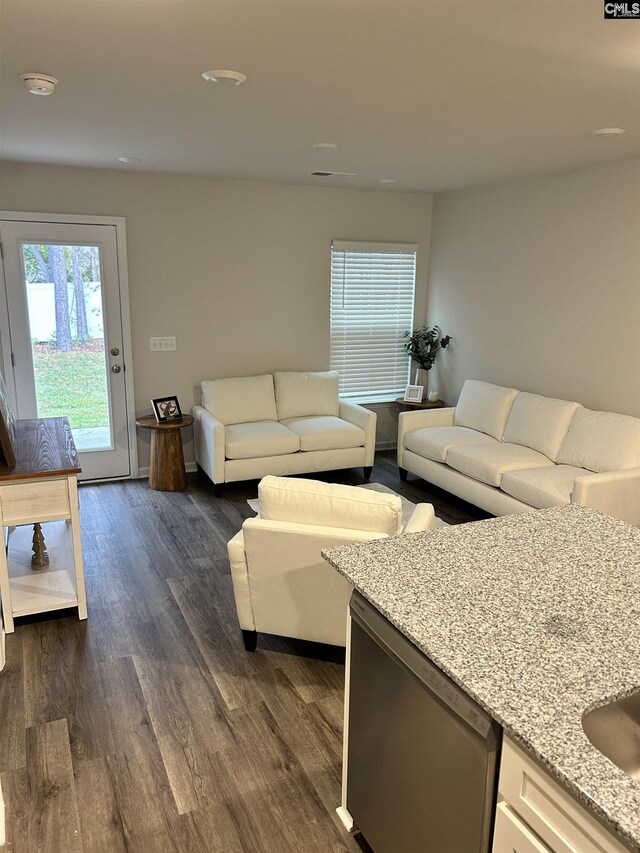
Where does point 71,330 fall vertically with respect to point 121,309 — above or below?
below

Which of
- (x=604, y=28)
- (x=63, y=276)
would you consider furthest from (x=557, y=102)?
(x=63, y=276)

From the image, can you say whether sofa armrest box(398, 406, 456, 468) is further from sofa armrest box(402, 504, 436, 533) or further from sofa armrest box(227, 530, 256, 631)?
sofa armrest box(227, 530, 256, 631)

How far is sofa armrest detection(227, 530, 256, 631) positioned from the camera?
9.09ft

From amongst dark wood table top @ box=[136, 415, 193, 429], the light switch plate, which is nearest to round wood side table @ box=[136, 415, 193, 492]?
dark wood table top @ box=[136, 415, 193, 429]

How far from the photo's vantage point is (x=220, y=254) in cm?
545

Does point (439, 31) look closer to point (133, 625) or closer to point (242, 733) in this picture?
point (242, 733)

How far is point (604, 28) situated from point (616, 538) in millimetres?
1637

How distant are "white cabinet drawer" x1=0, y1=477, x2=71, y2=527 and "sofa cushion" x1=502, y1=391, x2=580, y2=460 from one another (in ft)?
10.8

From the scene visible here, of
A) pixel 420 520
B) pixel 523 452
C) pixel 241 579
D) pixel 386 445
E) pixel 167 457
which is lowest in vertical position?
pixel 386 445

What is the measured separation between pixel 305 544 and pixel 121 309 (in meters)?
3.31

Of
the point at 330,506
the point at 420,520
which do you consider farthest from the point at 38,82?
the point at 420,520

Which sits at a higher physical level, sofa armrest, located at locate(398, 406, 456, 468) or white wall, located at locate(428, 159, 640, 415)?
white wall, located at locate(428, 159, 640, 415)

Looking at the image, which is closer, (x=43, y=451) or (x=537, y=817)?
(x=537, y=817)

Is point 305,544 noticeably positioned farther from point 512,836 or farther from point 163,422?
point 163,422
